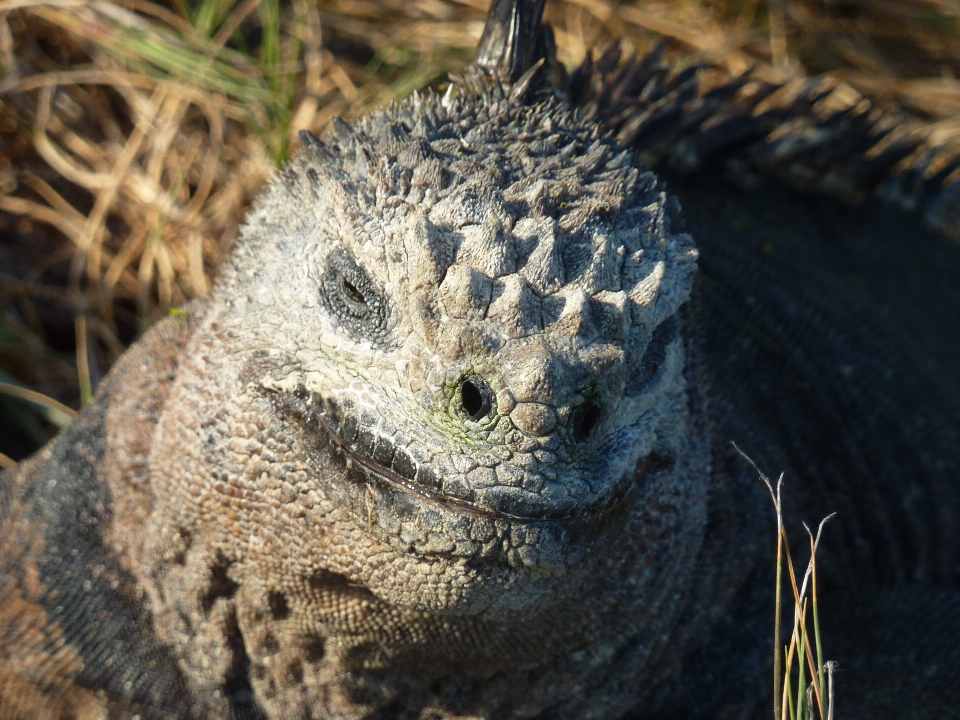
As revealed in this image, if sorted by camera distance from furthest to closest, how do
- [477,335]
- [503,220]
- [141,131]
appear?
1. [141,131]
2. [503,220]
3. [477,335]

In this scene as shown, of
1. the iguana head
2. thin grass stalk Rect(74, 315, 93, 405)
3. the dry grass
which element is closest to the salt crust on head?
the iguana head

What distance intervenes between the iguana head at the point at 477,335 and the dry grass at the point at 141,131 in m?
2.38

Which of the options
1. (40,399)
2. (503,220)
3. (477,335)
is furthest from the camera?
(40,399)

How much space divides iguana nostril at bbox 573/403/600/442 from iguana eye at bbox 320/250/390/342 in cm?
44

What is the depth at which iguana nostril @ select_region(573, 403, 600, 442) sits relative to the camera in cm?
211

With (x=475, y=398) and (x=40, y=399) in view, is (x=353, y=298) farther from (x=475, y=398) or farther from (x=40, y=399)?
(x=40, y=399)

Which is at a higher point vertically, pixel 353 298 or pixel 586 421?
pixel 353 298

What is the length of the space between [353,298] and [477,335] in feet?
1.15

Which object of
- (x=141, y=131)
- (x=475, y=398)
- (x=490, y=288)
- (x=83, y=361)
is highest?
(x=141, y=131)

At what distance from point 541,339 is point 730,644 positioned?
4.99 ft

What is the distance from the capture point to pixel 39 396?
4445mm

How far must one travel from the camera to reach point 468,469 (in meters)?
2.10

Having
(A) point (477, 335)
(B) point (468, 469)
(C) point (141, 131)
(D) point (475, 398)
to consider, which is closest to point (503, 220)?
(A) point (477, 335)

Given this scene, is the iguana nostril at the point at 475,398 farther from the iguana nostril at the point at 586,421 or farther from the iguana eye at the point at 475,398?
the iguana nostril at the point at 586,421
